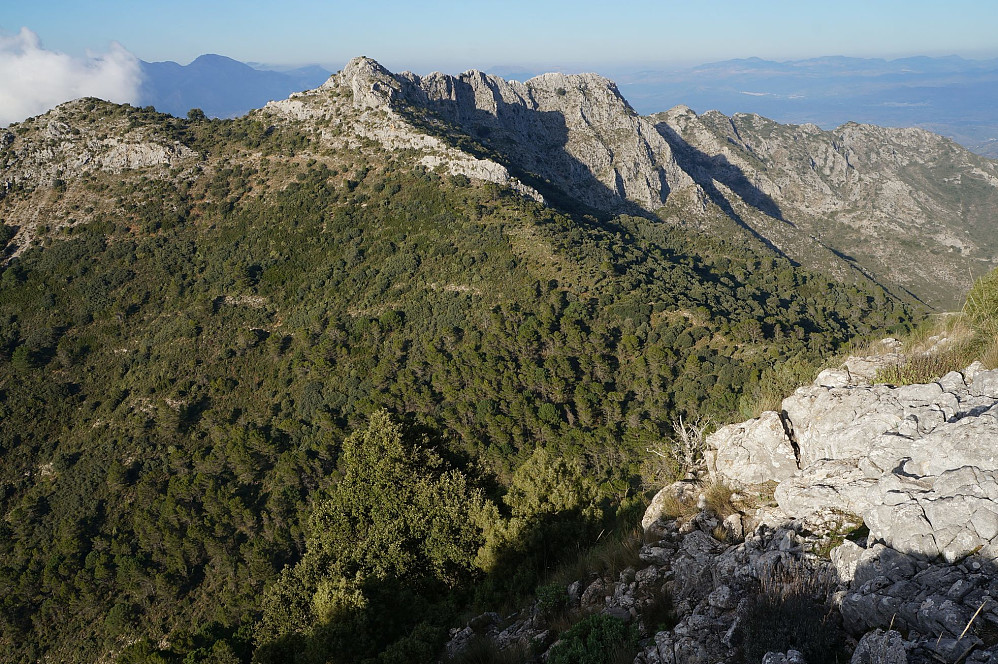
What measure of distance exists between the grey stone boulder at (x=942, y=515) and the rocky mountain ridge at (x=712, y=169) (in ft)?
219

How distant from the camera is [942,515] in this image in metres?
6.81

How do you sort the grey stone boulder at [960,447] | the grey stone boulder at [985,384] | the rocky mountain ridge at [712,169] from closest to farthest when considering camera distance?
the grey stone boulder at [960,447], the grey stone boulder at [985,384], the rocky mountain ridge at [712,169]

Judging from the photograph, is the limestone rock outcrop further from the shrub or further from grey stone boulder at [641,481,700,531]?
the shrub

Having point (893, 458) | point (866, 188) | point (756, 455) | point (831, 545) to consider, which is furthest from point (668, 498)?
point (866, 188)

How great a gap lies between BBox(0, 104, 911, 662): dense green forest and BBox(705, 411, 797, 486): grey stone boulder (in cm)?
284

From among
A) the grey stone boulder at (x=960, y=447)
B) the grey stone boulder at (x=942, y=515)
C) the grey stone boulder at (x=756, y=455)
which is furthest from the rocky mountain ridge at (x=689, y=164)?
the grey stone boulder at (x=942, y=515)

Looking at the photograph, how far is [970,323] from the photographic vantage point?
494 inches

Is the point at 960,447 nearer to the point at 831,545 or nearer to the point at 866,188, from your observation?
the point at 831,545

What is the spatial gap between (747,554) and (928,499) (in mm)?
2666

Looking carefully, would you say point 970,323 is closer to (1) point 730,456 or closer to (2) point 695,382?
(1) point 730,456

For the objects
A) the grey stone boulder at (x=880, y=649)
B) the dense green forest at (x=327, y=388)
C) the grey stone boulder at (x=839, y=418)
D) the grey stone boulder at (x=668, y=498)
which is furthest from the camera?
the dense green forest at (x=327, y=388)

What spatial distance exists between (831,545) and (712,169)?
153 meters

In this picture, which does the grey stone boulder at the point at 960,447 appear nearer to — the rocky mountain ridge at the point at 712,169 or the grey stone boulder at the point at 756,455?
the grey stone boulder at the point at 756,455

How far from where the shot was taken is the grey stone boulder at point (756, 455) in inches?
430
